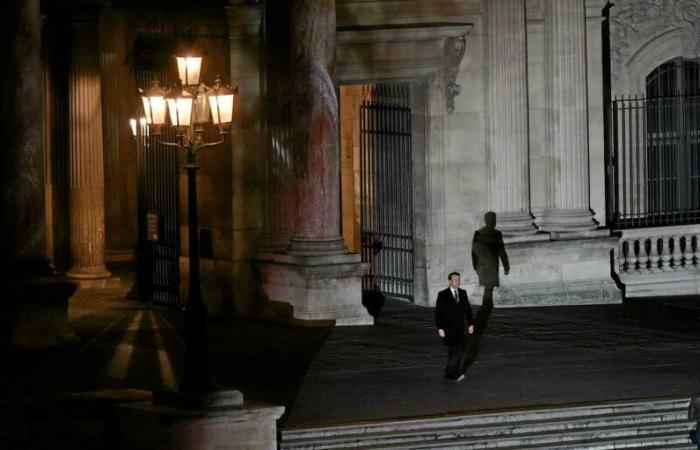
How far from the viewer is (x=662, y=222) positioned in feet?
102

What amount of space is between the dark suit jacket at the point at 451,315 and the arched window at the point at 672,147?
366 inches

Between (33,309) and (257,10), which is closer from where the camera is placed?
(33,309)

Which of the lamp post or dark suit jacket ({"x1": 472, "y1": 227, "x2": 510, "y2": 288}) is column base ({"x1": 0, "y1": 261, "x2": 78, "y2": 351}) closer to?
the lamp post

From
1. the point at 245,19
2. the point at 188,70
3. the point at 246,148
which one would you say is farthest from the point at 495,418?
the point at 245,19

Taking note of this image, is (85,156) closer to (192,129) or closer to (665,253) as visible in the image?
(665,253)

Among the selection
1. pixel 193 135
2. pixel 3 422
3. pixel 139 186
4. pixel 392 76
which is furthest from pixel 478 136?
pixel 3 422

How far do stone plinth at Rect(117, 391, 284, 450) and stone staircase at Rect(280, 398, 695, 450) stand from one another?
0.60 metres

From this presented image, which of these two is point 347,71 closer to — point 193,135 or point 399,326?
point 399,326

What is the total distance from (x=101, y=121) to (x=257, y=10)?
489 centimetres

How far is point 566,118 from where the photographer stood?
30000 millimetres

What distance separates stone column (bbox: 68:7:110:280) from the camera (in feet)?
104

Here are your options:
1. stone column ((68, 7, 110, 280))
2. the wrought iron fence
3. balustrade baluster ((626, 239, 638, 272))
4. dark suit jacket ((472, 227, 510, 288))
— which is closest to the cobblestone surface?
dark suit jacket ((472, 227, 510, 288))

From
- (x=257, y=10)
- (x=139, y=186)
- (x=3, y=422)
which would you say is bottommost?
(x=3, y=422)

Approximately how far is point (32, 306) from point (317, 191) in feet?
14.6
